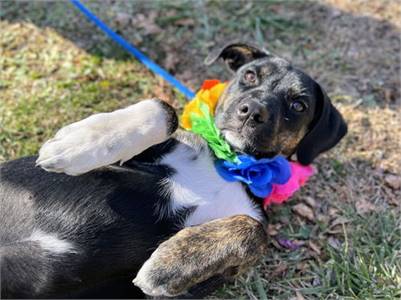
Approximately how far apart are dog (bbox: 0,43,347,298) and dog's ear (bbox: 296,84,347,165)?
0.46 meters

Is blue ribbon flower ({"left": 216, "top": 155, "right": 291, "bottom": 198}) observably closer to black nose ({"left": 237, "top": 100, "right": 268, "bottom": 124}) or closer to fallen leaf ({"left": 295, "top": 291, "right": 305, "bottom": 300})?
black nose ({"left": 237, "top": 100, "right": 268, "bottom": 124})

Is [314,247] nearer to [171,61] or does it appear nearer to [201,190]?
[201,190]

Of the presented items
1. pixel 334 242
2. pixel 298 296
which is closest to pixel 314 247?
pixel 334 242

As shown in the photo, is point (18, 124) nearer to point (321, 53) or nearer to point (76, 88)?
point (76, 88)

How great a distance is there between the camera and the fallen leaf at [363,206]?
4.93 meters

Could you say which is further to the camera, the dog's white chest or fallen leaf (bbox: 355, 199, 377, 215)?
fallen leaf (bbox: 355, 199, 377, 215)

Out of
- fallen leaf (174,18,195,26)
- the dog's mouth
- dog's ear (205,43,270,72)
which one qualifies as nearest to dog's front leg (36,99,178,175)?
the dog's mouth

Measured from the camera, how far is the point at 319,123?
14.5 feet

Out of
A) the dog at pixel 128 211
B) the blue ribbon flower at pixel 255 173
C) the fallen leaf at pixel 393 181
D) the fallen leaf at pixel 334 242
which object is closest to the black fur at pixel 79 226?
the dog at pixel 128 211

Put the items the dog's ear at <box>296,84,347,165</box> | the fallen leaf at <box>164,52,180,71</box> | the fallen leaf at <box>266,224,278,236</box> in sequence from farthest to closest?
the fallen leaf at <box>164,52,180,71</box>, the fallen leaf at <box>266,224,278,236</box>, the dog's ear at <box>296,84,347,165</box>

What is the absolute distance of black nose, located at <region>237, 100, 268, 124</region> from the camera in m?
4.00

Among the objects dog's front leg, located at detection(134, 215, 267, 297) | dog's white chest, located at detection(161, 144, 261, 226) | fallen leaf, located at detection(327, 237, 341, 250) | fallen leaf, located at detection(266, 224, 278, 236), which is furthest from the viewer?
fallen leaf, located at detection(266, 224, 278, 236)

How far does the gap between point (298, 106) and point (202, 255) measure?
156 cm

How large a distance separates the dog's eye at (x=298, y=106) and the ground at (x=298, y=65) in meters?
1.00
